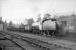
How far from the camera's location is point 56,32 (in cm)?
1875

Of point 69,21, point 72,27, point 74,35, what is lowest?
point 74,35

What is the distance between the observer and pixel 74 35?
1584 centimetres

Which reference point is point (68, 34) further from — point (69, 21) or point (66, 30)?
point (69, 21)

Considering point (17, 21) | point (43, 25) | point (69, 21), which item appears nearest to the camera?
point (69, 21)

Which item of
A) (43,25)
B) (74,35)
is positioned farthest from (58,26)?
(43,25)

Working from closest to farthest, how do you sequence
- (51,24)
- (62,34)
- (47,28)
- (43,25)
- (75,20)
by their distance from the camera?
(75,20), (62,34), (51,24), (47,28), (43,25)

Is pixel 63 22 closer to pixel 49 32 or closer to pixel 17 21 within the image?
pixel 49 32

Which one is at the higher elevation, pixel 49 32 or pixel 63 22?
pixel 63 22

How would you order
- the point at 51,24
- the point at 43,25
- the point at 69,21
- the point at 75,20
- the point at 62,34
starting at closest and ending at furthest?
the point at 75,20 → the point at 69,21 → the point at 62,34 → the point at 51,24 → the point at 43,25

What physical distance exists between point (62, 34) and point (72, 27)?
287cm

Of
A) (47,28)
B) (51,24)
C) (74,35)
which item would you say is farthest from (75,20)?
(47,28)

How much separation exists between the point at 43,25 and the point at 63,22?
22.1 feet

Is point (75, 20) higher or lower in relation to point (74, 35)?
higher

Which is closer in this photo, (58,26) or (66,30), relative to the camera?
(66,30)
